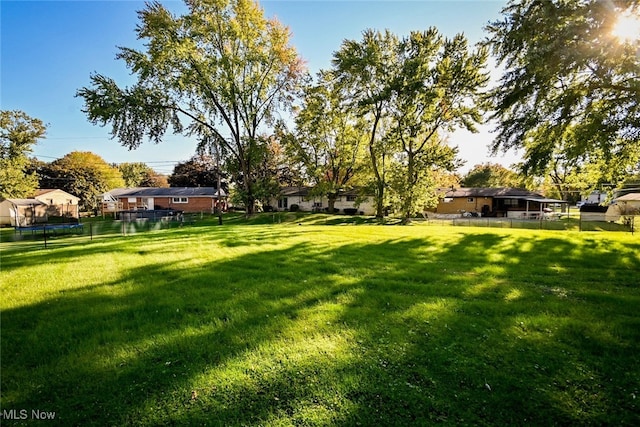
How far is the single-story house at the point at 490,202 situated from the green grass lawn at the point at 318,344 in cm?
3758

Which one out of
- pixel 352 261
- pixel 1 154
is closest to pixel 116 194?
pixel 1 154

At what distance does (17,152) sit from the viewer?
130 ft

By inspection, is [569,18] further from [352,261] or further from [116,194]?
[116,194]

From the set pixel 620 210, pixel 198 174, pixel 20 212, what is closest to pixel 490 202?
pixel 620 210

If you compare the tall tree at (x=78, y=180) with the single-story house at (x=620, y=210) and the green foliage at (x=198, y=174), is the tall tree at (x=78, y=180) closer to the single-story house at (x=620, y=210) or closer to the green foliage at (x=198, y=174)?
the green foliage at (x=198, y=174)

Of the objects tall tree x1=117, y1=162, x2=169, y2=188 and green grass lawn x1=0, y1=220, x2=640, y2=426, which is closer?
green grass lawn x1=0, y1=220, x2=640, y2=426

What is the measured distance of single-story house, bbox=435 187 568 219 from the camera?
136 ft

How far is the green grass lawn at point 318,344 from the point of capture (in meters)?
2.89

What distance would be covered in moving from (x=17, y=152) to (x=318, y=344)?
54.1 metres

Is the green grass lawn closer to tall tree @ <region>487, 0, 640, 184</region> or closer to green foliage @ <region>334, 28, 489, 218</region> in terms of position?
tall tree @ <region>487, 0, 640, 184</region>

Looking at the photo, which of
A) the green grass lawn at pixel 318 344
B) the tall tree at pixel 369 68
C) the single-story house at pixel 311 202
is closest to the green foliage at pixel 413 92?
the tall tree at pixel 369 68

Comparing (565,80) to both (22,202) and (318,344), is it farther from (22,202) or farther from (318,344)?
(22,202)

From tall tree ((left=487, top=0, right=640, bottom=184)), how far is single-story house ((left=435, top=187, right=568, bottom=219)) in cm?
2883

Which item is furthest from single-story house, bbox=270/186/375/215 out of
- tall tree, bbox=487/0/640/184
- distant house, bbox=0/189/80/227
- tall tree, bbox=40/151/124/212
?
tall tree, bbox=487/0/640/184
